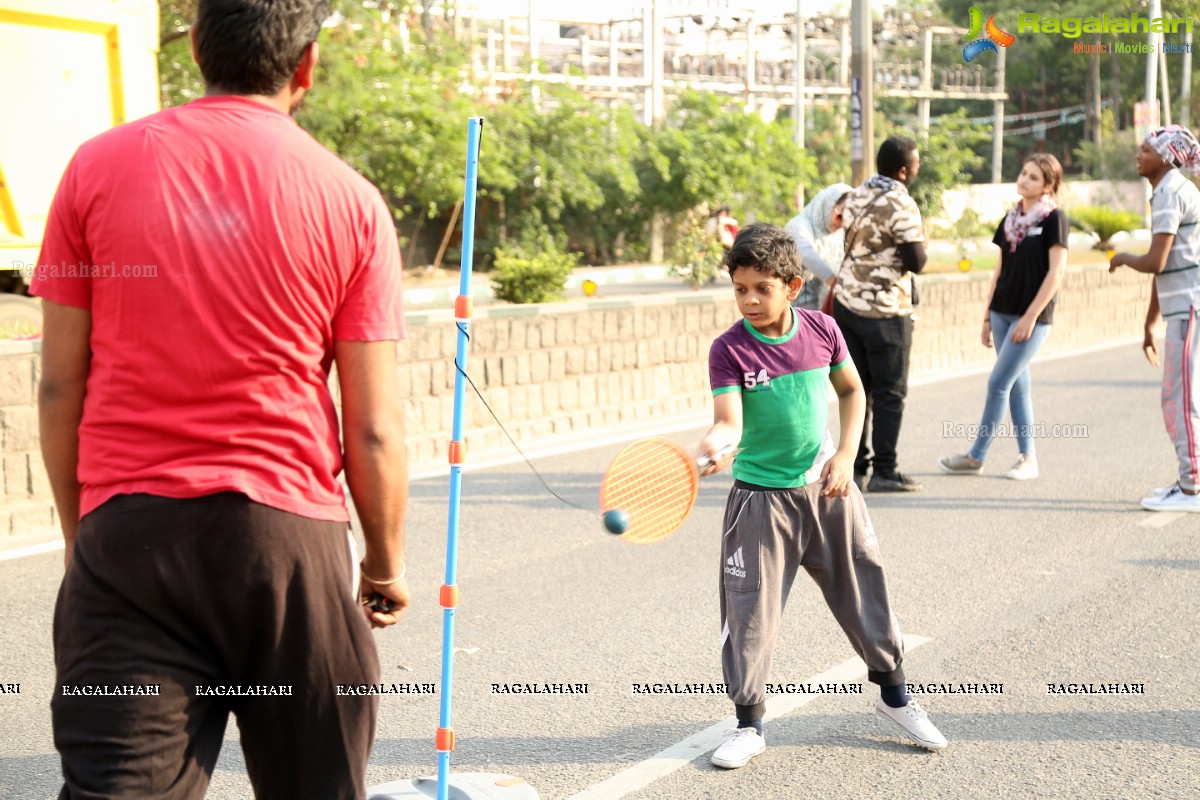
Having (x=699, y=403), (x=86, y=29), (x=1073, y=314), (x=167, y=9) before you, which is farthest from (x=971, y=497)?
(x=167, y=9)

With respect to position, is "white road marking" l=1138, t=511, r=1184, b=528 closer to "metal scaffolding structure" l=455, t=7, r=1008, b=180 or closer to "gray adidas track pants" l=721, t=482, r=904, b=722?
"gray adidas track pants" l=721, t=482, r=904, b=722

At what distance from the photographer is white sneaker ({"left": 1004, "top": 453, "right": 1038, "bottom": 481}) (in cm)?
908

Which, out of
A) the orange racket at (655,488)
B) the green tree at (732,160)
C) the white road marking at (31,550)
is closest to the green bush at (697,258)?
the green tree at (732,160)

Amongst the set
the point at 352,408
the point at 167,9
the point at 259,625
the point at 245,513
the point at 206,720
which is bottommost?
the point at 206,720

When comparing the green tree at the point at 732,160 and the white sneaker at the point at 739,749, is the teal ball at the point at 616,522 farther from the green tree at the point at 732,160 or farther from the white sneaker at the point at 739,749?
the green tree at the point at 732,160

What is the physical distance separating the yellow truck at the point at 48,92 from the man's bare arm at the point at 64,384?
9748 millimetres

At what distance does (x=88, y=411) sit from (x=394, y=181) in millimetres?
25230

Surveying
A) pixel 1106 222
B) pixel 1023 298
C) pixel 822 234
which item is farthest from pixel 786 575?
pixel 1106 222

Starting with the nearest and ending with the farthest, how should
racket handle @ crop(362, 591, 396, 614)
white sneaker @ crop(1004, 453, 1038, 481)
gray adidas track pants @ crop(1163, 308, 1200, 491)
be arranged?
racket handle @ crop(362, 591, 396, 614) < gray adidas track pants @ crop(1163, 308, 1200, 491) < white sneaker @ crop(1004, 453, 1038, 481)

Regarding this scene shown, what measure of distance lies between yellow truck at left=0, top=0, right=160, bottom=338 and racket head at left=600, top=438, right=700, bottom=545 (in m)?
9.17

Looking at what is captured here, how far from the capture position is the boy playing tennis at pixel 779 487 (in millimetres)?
→ 4215

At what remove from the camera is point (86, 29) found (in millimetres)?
12195

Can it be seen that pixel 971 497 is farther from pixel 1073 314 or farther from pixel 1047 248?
pixel 1073 314

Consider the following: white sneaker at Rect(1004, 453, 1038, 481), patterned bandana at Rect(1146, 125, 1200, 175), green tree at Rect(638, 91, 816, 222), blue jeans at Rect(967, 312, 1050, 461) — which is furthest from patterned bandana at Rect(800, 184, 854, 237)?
green tree at Rect(638, 91, 816, 222)
